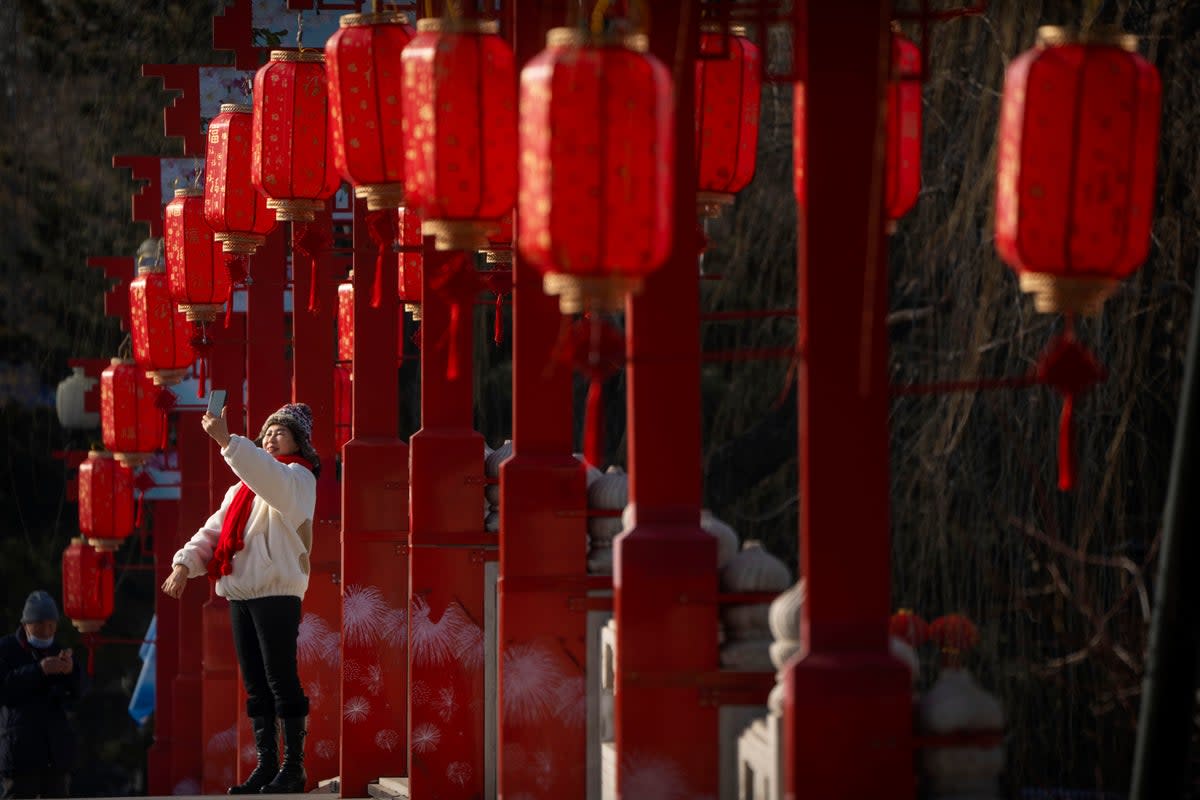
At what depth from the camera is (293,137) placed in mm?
11641

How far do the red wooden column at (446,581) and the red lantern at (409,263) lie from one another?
5.37 feet

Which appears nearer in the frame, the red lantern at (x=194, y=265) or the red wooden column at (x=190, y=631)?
the red lantern at (x=194, y=265)

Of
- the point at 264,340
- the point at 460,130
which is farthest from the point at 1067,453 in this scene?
the point at 264,340

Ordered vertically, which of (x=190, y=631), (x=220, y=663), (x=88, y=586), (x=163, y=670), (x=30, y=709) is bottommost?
(x=163, y=670)

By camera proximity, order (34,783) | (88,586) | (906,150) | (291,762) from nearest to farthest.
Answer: (906,150) → (291,762) → (34,783) → (88,586)

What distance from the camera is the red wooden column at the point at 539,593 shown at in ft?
30.5

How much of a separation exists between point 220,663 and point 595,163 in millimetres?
9982

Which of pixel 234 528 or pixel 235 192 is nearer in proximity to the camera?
pixel 234 528

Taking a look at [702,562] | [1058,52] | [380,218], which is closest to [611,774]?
[702,562]

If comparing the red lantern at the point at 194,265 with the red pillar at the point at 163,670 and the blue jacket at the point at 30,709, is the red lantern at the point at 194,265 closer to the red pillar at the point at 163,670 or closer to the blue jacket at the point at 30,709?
the blue jacket at the point at 30,709

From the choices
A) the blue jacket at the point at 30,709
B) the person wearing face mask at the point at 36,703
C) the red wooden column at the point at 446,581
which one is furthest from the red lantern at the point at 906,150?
the blue jacket at the point at 30,709

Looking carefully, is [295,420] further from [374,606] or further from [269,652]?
[374,606]

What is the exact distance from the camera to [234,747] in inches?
645

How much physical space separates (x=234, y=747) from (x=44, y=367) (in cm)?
894
